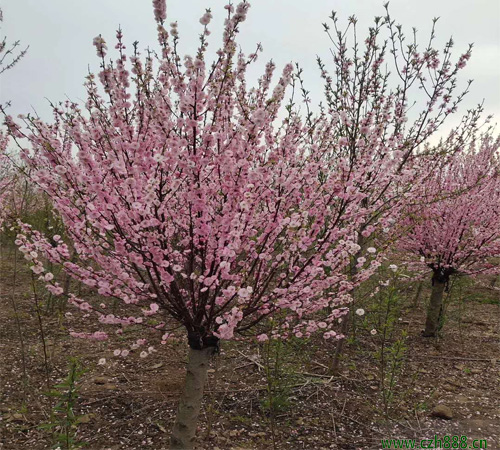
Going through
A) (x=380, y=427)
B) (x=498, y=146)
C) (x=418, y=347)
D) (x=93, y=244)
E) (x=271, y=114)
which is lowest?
(x=380, y=427)

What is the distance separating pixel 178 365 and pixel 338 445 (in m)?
2.82

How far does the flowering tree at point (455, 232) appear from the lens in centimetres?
685

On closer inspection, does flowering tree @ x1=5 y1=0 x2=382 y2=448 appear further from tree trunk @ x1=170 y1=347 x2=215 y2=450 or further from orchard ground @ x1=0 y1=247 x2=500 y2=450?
orchard ground @ x1=0 y1=247 x2=500 y2=450

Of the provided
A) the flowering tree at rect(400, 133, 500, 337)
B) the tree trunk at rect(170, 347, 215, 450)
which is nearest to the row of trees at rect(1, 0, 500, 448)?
the tree trunk at rect(170, 347, 215, 450)

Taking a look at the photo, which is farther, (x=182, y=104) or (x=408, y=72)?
(x=408, y=72)

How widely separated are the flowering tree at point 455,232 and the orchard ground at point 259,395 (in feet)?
5.20

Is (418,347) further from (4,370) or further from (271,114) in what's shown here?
(4,370)

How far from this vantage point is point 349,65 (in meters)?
5.39

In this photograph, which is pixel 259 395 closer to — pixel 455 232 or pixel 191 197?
pixel 191 197

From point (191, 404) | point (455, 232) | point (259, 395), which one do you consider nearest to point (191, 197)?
point (191, 404)

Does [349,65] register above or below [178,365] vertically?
above

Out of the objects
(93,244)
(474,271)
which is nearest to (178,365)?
(93,244)

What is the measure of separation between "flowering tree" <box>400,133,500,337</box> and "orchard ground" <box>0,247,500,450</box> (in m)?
1.59

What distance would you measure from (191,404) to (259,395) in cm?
202
